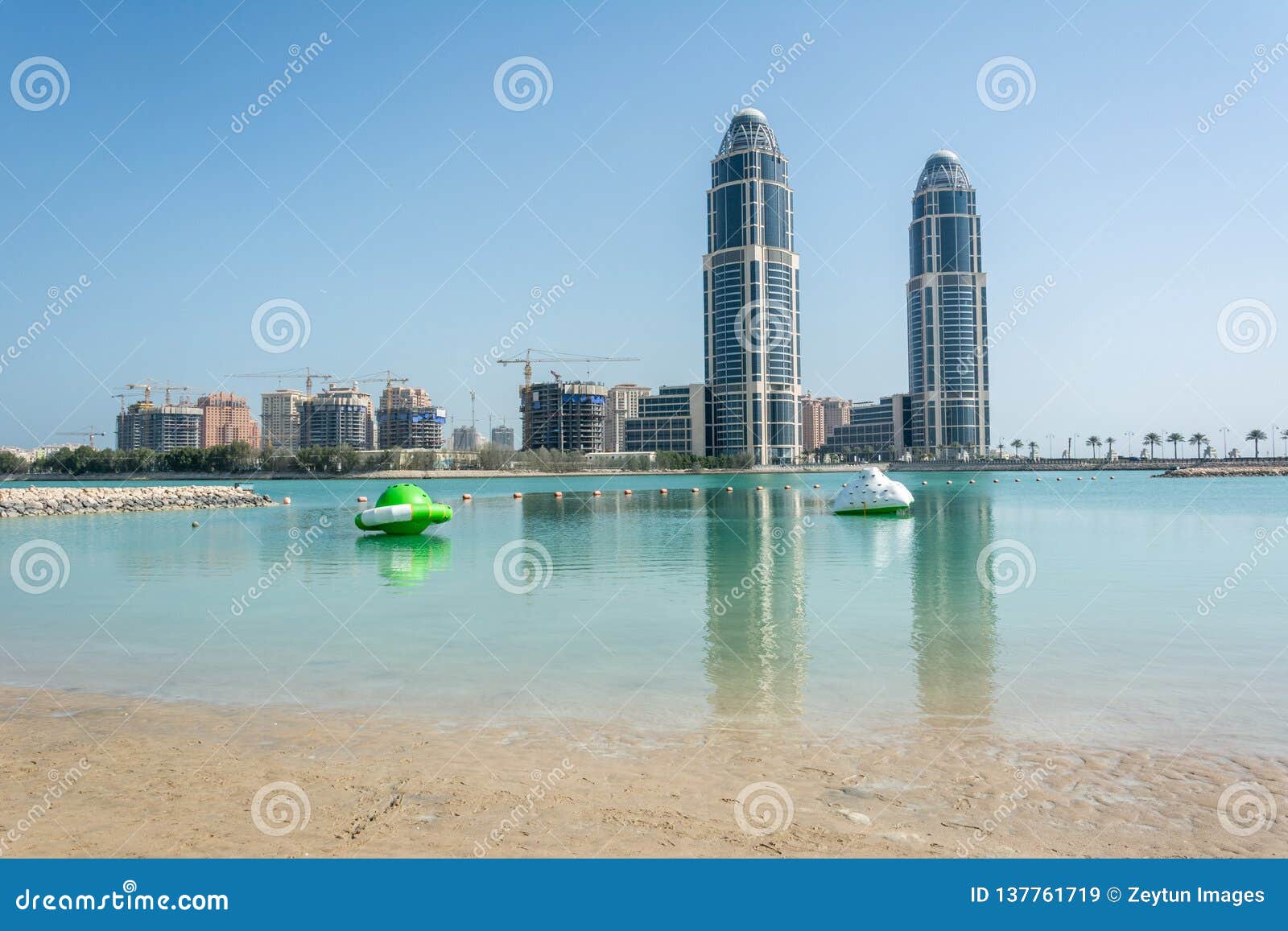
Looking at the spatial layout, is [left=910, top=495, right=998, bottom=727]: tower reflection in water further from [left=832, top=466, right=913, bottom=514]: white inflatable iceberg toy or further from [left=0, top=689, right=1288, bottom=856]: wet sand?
[left=832, top=466, right=913, bottom=514]: white inflatable iceberg toy

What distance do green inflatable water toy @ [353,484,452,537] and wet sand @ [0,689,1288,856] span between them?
31.1 m

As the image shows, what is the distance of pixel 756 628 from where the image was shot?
56.0 feet

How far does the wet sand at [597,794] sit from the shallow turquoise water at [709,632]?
40.1 inches

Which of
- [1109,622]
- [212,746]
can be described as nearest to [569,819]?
[212,746]

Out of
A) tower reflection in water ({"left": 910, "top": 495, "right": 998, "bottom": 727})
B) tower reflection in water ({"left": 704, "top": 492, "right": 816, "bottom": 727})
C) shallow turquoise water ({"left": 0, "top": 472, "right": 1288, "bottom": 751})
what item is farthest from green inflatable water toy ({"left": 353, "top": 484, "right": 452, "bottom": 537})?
tower reflection in water ({"left": 910, "top": 495, "right": 998, "bottom": 727})

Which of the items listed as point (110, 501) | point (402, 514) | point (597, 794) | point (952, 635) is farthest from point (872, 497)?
point (110, 501)

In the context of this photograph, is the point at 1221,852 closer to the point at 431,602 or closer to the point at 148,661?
the point at 148,661

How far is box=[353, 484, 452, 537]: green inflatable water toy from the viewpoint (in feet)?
136

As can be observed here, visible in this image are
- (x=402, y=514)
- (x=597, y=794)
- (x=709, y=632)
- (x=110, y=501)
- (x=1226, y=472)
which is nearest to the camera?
(x=597, y=794)

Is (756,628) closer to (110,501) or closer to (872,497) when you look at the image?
(872,497)

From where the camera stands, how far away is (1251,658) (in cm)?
1376

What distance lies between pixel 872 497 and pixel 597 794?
1890 inches

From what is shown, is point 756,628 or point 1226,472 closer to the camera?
point 756,628

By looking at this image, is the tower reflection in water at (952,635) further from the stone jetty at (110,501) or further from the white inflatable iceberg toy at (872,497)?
the stone jetty at (110,501)
